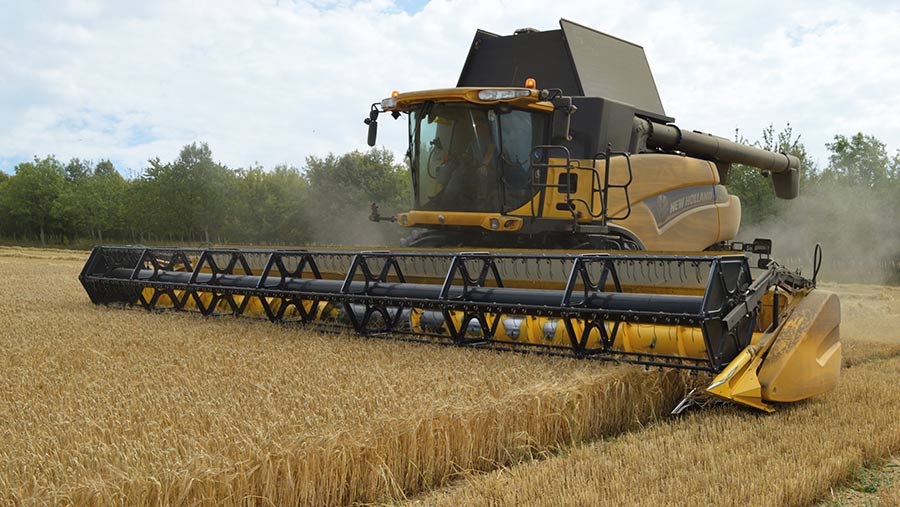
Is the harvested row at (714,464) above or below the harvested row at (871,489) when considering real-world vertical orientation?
above

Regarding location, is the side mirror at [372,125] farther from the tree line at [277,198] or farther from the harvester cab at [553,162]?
the tree line at [277,198]

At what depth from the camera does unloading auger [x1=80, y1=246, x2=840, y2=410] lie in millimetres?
3938

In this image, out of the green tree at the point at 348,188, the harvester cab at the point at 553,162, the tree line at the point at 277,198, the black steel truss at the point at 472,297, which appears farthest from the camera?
the green tree at the point at 348,188

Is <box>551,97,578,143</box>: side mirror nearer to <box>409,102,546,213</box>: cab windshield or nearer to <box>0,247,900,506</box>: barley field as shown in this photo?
<box>409,102,546,213</box>: cab windshield

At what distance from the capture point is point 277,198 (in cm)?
3500

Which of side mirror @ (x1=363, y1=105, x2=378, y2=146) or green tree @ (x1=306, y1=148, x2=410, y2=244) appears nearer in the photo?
side mirror @ (x1=363, y1=105, x2=378, y2=146)

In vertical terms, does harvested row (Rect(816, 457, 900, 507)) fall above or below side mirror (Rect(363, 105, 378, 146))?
below

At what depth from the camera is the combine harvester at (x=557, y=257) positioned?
4133 millimetres

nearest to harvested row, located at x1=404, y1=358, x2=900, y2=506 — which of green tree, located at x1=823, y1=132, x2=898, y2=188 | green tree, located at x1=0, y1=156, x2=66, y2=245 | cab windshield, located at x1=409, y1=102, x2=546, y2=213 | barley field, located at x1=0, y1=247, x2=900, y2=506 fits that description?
barley field, located at x1=0, y1=247, x2=900, y2=506

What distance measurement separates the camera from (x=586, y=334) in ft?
14.1


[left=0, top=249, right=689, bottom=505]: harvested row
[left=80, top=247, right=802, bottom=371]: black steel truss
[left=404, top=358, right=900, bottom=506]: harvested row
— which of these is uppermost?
[left=80, top=247, right=802, bottom=371]: black steel truss

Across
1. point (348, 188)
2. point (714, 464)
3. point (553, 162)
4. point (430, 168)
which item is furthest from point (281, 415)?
point (348, 188)

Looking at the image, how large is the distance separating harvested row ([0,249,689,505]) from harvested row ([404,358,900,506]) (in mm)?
210

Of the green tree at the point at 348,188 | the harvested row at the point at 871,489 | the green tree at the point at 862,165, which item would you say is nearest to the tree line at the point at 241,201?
the green tree at the point at 348,188
